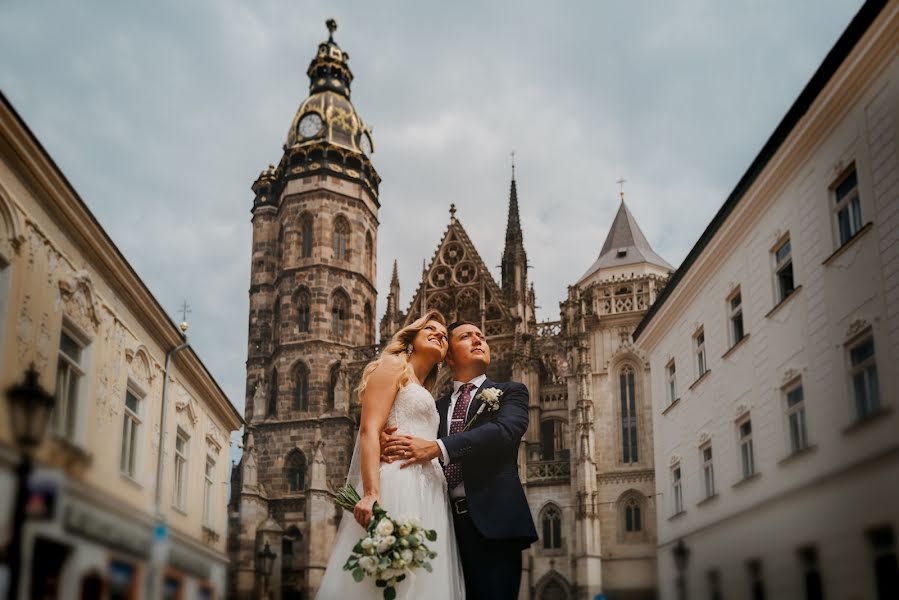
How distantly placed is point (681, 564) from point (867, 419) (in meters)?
2.48

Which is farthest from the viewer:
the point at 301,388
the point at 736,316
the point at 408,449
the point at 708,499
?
the point at 301,388

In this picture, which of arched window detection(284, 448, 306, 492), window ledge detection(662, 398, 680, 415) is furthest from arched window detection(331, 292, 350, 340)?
window ledge detection(662, 398, 680, 415)

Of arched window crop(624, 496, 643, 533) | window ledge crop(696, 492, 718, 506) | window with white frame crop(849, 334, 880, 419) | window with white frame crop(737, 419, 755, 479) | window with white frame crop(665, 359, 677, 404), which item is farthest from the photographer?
arched window crop(624, 496, 643, 533)

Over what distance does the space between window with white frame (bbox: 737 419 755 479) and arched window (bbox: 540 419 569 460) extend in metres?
31.5

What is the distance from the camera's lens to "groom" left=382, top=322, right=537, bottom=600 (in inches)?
217

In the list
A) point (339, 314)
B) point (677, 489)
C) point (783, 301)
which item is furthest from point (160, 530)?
point (339, 314)

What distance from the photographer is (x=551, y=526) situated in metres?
37.2

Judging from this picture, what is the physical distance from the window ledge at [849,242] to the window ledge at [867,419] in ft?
5.33

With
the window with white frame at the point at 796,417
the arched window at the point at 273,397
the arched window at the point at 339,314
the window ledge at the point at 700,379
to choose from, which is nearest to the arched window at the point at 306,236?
the arched window at the point at 339,314

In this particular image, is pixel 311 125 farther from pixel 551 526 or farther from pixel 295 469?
pixel 551 526

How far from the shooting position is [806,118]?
923 cm

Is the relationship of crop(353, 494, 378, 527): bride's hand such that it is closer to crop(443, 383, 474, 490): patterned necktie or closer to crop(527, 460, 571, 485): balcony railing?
crop(443, 383, 474, 490): patterned necktie

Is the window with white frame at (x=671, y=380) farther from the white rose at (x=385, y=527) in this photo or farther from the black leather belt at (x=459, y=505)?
the white rose at (x=385, y=527)

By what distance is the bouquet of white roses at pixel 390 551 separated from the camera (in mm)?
5184
